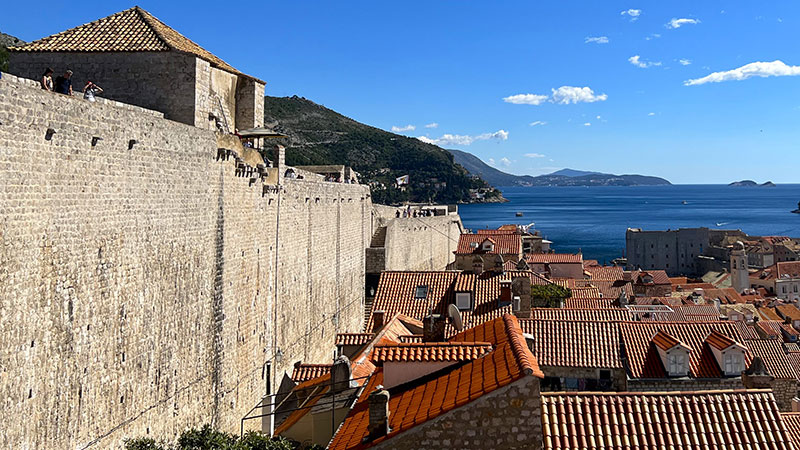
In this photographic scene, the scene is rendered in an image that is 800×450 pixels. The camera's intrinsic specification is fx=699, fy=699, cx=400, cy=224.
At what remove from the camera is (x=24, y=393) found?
776cm

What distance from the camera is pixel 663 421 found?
21.4ft

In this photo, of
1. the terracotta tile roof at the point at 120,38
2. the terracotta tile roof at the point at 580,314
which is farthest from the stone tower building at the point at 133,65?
the terracotta tile roof at the point at 580,314

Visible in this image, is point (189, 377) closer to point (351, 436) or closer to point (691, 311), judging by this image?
point (351, 436)

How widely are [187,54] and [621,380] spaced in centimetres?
1010

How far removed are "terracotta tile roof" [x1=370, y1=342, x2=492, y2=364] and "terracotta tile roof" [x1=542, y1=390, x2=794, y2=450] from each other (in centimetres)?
114

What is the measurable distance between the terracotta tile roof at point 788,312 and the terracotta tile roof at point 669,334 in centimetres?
2620

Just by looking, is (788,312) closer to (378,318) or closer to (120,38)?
(378,318)

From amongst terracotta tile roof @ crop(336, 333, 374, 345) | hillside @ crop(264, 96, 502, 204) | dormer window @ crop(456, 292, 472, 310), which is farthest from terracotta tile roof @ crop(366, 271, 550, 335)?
hillside @ crop(264, 96, 502, 204)

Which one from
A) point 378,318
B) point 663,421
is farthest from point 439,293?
point 663,421

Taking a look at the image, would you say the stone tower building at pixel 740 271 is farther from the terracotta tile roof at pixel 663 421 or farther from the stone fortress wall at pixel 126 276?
the terracotta tile roof at pixel 663 421

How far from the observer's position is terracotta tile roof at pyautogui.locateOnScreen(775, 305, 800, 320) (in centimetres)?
3802

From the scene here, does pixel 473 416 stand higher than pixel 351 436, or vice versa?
pixel 473 416

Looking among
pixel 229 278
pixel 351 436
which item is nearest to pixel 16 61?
pixel 229 278

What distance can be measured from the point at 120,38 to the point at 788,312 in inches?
1527
